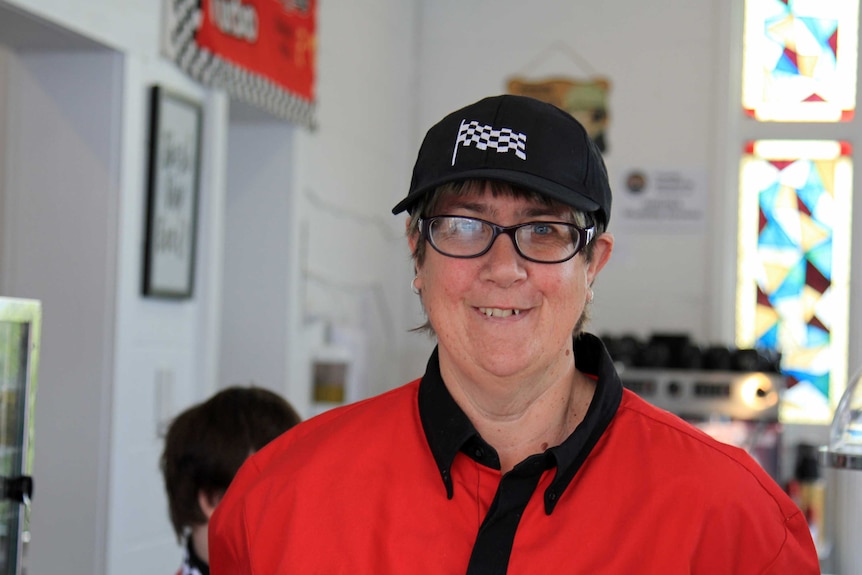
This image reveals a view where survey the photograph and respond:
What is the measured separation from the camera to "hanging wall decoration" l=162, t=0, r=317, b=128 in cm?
354

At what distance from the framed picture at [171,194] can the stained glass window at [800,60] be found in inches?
129

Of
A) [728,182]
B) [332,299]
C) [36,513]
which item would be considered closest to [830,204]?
[728,182]

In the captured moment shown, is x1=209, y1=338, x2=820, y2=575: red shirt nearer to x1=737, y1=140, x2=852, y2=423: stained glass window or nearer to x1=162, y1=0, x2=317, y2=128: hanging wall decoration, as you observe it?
x1=162, y1=0, x2=317, y2=128: hanging wall decoration

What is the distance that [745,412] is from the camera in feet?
16.2

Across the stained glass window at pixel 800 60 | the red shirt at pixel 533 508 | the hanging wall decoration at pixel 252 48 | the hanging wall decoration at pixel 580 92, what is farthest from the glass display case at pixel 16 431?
the stained glass window at pixel 800 60

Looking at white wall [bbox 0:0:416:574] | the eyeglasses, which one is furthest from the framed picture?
the eyeglasses

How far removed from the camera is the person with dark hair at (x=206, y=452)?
7.17 ft

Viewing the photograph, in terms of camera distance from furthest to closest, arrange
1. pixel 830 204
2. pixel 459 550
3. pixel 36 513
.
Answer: pixel 830 204 → pixel 36 513 → pixel 459 550

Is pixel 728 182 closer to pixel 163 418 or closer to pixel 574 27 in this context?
pixel 574 27

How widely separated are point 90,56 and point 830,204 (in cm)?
385

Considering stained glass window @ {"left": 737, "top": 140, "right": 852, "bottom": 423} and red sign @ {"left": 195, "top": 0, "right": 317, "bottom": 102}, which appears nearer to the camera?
red sign @ {"left": 195, "top": 0, "right": 317, "bottom": 102}

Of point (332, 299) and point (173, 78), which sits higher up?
point (173, 78)

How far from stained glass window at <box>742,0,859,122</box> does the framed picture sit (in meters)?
3.28

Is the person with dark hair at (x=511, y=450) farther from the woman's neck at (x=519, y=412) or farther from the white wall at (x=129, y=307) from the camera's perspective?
the white wall at (x=129, y=307)
